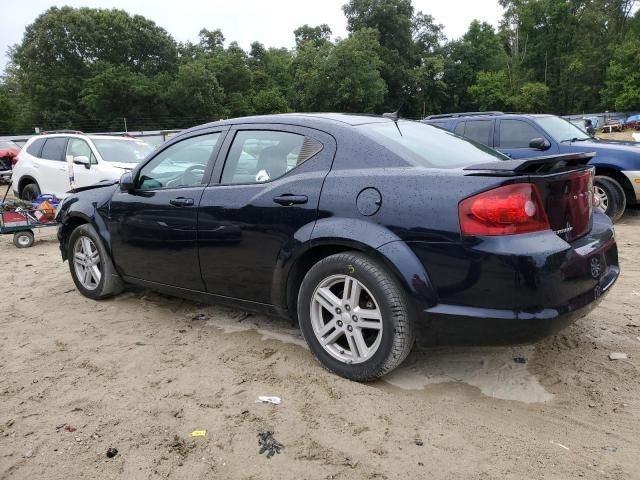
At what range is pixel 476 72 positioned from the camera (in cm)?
7531

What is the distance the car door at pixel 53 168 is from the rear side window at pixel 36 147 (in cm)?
14

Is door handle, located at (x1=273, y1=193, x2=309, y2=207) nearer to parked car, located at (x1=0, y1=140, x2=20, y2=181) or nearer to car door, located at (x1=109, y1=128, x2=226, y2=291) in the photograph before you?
car door, located at (x1=109, y1=128, x2=226, y2=291)

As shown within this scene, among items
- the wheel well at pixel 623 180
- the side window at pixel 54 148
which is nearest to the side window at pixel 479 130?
the wheel well at pixel 623 180

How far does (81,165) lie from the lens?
980 cm

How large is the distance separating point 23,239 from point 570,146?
27.7 ft

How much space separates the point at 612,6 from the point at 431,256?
77.1 metres

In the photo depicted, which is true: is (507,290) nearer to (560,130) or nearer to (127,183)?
(127,183)

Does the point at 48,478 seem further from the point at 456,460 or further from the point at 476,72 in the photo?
the point at 476,72

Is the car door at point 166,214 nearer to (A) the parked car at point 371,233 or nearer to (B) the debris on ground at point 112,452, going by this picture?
(A) the parked car at point 371,233

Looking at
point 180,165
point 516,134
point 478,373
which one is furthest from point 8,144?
point 478,373

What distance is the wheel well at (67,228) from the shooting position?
201 inches

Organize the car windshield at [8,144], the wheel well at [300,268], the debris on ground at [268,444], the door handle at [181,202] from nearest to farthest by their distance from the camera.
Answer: the debris on ground at [268,444] → the wheel well at [300,268] → the door handle at [181,202] → the car windshield at [8,144]

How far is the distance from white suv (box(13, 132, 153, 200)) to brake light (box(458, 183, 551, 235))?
25.9ft

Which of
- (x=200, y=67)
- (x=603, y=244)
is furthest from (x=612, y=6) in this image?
(x=603, y=244)
